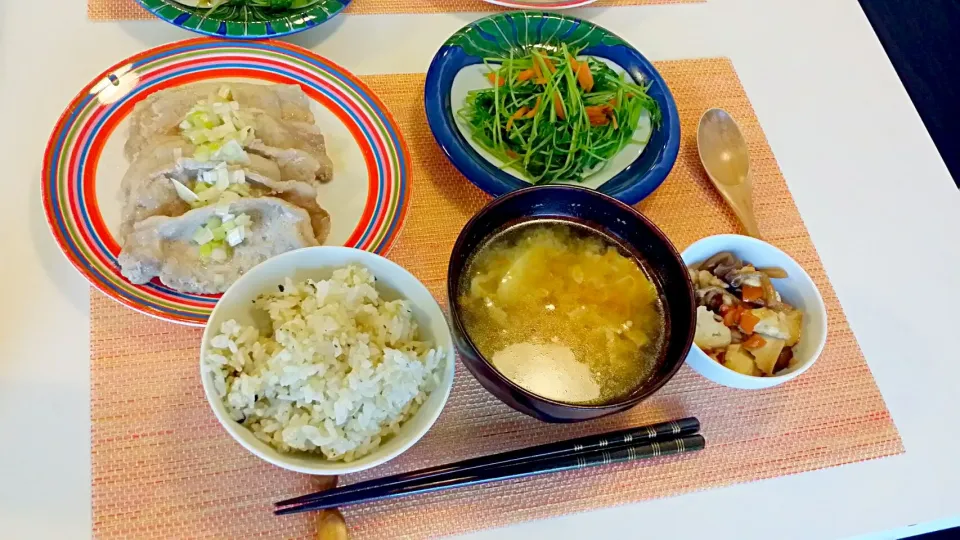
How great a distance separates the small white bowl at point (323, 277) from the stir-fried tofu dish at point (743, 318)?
496 mm

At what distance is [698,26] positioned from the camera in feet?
6.31

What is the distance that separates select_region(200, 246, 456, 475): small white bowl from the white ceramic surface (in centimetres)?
42

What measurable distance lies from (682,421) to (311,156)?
89cm

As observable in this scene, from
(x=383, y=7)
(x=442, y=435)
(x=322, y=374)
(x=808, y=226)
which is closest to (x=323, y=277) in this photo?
(x=322, y=374)

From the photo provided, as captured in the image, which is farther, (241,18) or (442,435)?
(241,18)

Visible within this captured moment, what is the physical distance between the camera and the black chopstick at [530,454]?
1131mm

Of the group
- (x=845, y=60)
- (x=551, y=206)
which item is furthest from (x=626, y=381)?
(x=845, y=60)

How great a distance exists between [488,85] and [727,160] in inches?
23.6

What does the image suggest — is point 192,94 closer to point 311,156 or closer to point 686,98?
point 311,156

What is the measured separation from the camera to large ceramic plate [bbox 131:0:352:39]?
1516 mm

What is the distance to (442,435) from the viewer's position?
1262mm

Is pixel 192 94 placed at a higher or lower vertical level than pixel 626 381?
higher

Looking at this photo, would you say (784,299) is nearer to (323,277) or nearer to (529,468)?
(529,468)

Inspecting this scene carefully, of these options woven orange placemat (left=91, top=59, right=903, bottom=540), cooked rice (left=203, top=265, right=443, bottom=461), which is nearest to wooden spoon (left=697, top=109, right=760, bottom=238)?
woven orange placemat (left=91, top=59, right=903, bottom=540)
